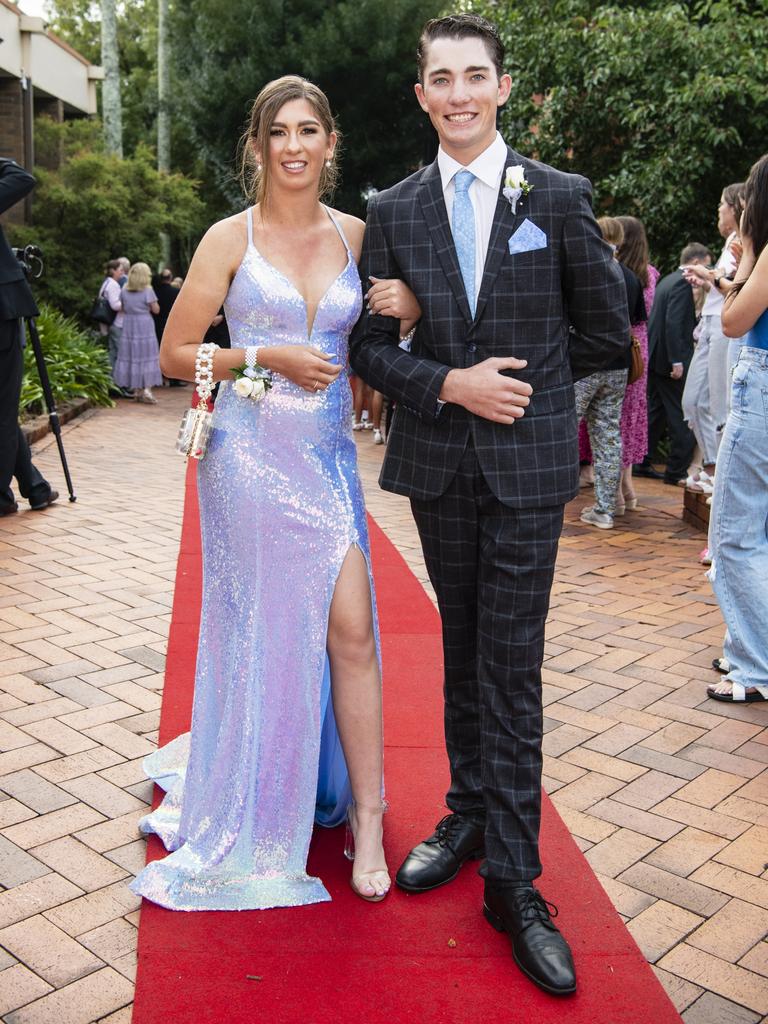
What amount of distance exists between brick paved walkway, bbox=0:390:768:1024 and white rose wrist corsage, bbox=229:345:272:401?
1408 millimetres

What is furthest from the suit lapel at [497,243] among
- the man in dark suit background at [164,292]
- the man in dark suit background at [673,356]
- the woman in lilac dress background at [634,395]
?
the man in dark suit background at [164,292]

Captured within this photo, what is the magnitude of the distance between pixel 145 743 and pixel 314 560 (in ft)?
4.46

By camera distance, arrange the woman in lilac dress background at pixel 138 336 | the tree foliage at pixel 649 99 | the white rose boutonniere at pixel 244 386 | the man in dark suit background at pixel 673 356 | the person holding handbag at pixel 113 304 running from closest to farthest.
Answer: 1. the white rose boutonniere at pixel 244 386
2. the man in dark suit background at pixel 673 356
3. the tree foliage at pixel 649 99
4. the woman in lilac dress background at pixel 138 336
5. the person holding handbag at pixel 113 304

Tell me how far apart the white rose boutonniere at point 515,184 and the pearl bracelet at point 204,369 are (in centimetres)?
92

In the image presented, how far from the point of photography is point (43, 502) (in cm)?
793

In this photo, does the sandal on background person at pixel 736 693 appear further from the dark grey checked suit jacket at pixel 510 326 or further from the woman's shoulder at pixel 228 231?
the woman's shoulder at pixel 228 231

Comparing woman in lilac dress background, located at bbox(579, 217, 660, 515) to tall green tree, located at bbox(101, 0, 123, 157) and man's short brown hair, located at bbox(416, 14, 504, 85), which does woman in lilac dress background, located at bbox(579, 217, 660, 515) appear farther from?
tall green tree, located at bbox(101, 0, 123, 157)

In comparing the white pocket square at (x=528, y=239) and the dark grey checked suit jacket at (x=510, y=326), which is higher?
the white pocket square at (x=528, y=239)

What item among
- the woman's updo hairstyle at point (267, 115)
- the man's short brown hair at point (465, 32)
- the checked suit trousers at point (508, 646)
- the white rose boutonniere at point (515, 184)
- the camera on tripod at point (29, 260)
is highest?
the man's short brown hair at point (465, 32)

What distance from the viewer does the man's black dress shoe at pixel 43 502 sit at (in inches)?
311

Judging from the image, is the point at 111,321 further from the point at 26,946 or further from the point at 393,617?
the point at 26,946

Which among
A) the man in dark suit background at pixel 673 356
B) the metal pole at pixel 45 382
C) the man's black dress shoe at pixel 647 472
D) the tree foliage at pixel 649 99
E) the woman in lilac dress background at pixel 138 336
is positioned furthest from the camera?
the woman in lilac dress background at pixel 138 336

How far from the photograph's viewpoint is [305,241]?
3.14 meters

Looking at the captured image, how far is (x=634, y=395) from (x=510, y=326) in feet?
19.3
